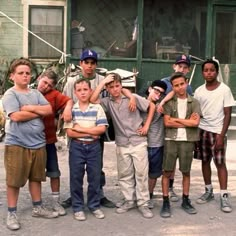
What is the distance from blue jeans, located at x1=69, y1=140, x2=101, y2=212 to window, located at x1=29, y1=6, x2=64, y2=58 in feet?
21.3

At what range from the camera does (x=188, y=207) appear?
4.98 m

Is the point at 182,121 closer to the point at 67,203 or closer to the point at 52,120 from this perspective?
the point at 52,120

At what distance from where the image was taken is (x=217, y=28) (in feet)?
35.1

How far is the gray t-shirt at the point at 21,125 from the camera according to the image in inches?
171

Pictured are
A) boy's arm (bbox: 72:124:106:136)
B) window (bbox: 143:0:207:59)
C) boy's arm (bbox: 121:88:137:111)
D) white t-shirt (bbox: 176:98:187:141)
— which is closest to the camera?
boy's arm (bbox: 72:124:106:136)

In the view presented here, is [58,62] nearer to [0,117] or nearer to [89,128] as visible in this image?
[0,117]

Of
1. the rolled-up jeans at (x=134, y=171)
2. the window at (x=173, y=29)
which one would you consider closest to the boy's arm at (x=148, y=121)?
the rolled-up jeans at (x=134, y=171)

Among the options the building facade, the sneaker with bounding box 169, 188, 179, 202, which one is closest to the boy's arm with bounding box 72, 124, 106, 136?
the sneaker with bounding box 169, 188, 179, 202

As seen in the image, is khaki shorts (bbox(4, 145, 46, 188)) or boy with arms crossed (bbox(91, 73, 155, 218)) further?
boy with arms crossed (bbox(91, 73, 155, 218))

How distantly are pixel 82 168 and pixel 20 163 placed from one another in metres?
0.66

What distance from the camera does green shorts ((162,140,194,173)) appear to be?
190 inches

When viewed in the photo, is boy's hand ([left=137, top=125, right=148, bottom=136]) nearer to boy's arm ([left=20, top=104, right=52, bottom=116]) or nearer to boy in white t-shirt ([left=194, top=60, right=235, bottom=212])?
boy in white t-shirt ([left=194, top=60, right=235, bottom=212])

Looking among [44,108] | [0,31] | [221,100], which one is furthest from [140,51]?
[44,108]

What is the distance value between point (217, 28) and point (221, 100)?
6103 mm
